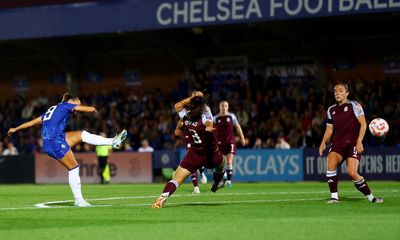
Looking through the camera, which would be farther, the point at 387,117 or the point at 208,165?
the point at 387,117

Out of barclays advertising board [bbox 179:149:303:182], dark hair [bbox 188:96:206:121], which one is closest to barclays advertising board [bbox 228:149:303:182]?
barclays advertising board [bbox 179:149:303:182]

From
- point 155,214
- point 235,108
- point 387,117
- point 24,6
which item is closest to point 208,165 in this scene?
point 155,214

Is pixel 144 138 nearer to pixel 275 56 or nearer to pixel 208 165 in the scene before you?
pixel 275 56

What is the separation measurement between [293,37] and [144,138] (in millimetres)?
7437

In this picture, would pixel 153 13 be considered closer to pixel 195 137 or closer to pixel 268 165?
pixel 268 165

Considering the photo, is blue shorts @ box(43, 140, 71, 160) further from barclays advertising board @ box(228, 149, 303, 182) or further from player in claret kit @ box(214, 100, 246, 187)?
barclays advertising board @ box(228, 149, 303, 182)

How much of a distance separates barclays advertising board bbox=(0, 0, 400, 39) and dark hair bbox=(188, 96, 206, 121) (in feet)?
52.6

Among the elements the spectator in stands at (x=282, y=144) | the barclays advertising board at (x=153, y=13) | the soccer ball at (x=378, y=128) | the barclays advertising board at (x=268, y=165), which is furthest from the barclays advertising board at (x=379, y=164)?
the soccer ball at (x=378, y=128)

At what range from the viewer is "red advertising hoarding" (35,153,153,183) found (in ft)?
123

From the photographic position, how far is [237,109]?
124 feet

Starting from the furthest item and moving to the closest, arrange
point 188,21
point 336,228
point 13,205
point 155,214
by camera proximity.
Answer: point 188,21 < point 13,205 < point 155,214 < point 336,228

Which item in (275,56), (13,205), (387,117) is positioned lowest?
(13,205)

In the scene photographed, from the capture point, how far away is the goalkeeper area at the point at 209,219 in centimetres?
1244

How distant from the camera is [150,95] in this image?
1678 inches
